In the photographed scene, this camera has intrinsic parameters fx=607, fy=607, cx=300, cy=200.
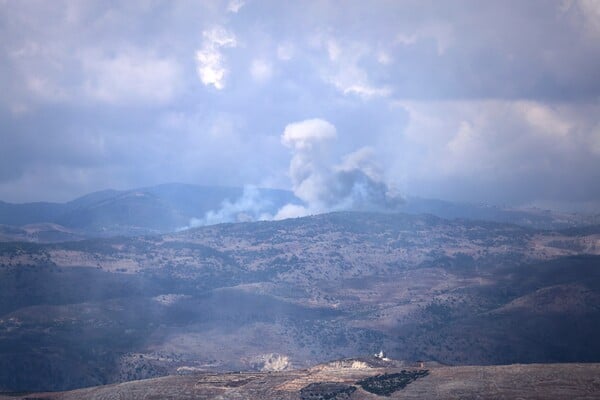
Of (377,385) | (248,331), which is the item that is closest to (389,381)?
(377,385)

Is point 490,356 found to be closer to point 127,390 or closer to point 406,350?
point 406,350

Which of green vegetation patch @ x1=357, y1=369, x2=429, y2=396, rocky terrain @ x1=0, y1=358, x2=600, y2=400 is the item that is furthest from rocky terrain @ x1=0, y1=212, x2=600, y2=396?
green vegetation patch @ x1=357, y1=369, x2=429, y2=396

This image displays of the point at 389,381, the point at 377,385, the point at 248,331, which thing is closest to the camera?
the point at 377,385

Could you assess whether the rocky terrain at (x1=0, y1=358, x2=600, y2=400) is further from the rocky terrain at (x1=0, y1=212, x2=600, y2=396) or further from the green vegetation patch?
the rocky terrain at (x1=0, y1=212, x2=600, y2=396)

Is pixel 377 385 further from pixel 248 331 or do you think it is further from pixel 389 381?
pixel 248 331

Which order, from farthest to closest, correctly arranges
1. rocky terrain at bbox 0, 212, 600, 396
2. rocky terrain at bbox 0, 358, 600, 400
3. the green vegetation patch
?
rocky terrain at bbox 0, 212, 600, 396 < the green vegetation patch < rocky terrain at bbox 0, 358, 600, 400

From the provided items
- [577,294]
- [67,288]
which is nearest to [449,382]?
[577,294]

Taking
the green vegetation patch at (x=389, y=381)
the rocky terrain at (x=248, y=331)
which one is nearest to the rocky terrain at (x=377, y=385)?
the green vegetation patch at (x=389, y=381)

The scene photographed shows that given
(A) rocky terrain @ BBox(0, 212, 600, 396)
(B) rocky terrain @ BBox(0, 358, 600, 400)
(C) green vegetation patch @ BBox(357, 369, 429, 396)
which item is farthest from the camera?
(A) rocky terrain @ BBox(0, 212, 600, 396)
